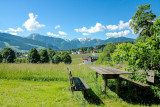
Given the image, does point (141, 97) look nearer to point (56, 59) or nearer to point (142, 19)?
point (142, 19)

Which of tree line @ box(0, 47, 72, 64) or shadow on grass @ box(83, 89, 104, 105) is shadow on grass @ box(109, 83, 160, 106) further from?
tree line @ box(0, 47, 72, 64)

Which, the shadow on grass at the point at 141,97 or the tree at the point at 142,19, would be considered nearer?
the shadow on grass at the point at 141,97

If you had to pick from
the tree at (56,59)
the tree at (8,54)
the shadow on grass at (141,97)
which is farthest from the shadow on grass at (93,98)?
Answer: the tree at (56,59)

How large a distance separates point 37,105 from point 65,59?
55.2m

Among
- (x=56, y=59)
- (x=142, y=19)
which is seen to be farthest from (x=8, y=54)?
(x=142, y=19)

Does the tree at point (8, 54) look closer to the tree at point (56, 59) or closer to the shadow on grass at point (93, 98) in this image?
the tree at point (56, 59)

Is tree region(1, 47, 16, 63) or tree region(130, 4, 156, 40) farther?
tree region(1, 47, 16, 63)

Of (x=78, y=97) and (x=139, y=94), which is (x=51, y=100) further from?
(x=139, y=94)

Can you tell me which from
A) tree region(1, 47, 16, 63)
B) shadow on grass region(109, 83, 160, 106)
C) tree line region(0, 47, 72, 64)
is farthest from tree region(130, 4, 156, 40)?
tree region(1, 47, 16, 63)

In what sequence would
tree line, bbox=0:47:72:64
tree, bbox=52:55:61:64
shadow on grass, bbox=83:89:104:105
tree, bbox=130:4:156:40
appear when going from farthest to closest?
1. tree, bbox=52:55:61:64
2. tree line, bbox=0:47:72:64
3. tree, bbox=130:4:156:40
4. shadow on grass, bbox=83:89:104:105

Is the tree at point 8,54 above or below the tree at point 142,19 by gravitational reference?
below

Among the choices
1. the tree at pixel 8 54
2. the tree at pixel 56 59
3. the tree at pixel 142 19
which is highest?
the tree at pixel 142 19

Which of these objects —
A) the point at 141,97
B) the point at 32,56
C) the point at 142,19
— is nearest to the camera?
the point at 141,97

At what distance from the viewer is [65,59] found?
191 feet
